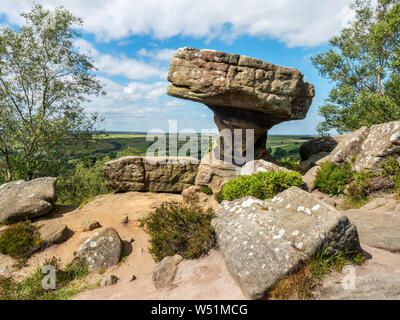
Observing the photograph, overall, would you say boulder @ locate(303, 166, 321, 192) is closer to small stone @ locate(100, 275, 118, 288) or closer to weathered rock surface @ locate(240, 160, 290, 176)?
weathered rock surface @ locate(240, 160, 290, 176)

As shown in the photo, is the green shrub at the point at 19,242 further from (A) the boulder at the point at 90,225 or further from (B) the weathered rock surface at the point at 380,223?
(B) the weathered rock surface at the point at 380,223

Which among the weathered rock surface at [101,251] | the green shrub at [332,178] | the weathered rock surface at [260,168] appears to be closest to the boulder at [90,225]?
the weathered rock surface at [101,251]

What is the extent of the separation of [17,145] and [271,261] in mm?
18207

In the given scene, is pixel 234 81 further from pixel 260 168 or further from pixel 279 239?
pixel 279 239

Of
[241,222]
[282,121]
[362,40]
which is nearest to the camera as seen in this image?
[241,222]

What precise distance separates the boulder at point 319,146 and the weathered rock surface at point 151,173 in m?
9.57

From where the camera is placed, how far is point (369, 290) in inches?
185

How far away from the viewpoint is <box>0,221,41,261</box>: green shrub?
885 centimetres

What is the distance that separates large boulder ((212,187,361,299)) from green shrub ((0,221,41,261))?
754 centimetres

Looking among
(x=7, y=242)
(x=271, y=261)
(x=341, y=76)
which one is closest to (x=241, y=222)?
(x=271, y=261)

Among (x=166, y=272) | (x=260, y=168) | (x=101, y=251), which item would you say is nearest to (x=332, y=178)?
(x=260, y=168)
